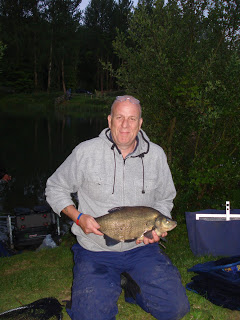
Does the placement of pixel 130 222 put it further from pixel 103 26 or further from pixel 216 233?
pixel 103 26

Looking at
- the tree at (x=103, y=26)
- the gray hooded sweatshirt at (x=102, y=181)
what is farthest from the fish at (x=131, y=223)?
the tree at (x=103, y=26)

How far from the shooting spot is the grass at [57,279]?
4.01 metres

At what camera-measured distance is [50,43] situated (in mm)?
63906

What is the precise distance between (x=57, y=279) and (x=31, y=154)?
62.8ft

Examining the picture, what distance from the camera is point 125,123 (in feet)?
12.9

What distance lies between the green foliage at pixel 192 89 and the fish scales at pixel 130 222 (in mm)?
3087

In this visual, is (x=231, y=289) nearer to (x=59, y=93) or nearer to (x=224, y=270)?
Result: (x=224, y=270)

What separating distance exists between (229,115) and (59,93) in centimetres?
5878

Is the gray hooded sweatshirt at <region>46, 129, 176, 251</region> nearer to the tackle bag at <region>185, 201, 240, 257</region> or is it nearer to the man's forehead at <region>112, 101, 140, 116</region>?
the man's forehead at <region>112, 101, 140, 116</region>

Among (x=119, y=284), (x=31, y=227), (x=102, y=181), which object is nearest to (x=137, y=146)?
(x=102, y=181)

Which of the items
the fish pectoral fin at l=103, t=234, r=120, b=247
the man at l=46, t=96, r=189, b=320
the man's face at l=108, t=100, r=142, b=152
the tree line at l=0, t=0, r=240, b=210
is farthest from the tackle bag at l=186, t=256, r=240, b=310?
the tree line at l=0, t=0, r=240, b=210

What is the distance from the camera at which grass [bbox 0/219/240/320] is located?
4.01 metres

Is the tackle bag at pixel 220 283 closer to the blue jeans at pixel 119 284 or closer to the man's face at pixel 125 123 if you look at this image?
the blue jeans at pixel 119 284

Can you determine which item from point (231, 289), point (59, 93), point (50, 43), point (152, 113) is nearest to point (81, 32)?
point (50, 43)
